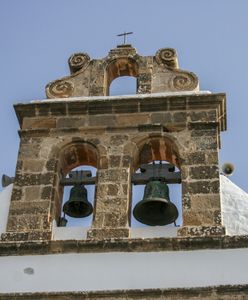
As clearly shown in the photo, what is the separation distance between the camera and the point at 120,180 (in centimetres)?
1224

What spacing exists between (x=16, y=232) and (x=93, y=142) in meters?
1.60

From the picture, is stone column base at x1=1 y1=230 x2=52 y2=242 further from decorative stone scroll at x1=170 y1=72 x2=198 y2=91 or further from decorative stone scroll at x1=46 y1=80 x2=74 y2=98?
decorative stone scroll at x1=170 y1=72 x2=198 y2=91

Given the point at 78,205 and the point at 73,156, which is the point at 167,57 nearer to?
the point at 73,156

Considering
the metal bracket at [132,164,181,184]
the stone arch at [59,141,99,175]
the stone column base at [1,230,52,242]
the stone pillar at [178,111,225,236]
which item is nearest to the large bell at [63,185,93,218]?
the stone arch at [59,141,99,175]

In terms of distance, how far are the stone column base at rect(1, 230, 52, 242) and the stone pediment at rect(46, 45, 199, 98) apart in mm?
2332

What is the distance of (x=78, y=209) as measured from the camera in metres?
12.6

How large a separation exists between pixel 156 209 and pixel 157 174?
0.51m

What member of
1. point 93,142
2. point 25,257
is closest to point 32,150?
point 93,142

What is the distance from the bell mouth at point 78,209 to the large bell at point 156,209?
2.36ft

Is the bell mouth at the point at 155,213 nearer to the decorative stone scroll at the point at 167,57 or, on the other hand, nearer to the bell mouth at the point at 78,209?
the bell mouth at the point at 78,209

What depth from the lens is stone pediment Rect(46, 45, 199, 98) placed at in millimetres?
13297

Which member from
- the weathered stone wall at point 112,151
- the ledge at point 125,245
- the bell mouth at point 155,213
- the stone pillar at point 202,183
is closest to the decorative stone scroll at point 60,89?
the weathered stone wall at point 112,151

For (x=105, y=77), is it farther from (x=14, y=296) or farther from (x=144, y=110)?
(x=14, y=296)

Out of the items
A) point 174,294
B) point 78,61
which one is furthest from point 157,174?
point 78,61
